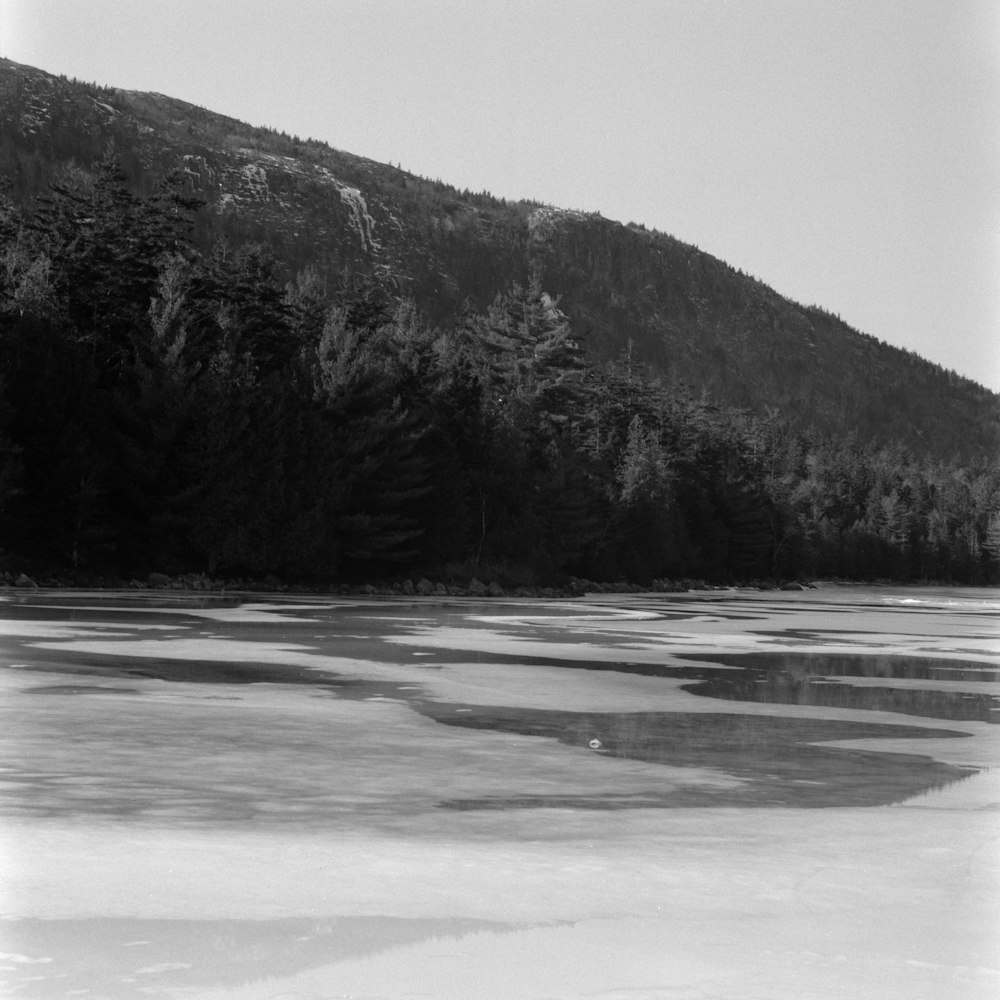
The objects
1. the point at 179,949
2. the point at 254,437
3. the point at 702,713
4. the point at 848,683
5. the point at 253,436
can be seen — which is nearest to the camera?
the point at 179,949

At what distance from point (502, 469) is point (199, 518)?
1061 inches

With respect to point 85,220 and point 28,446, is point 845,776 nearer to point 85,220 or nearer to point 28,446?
point 28,446

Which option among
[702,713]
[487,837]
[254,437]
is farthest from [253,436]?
[487,837]

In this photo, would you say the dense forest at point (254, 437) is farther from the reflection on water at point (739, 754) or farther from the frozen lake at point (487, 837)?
the reflection on water at point (739, 754)

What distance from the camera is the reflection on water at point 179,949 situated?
5531 mm

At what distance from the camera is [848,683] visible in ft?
66.9

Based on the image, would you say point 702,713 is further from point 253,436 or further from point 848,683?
point 253,436

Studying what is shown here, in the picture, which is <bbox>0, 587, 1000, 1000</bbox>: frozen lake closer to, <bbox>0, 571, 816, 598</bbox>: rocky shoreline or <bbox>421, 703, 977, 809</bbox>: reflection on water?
<bbox>421, 703, 977, 809</bbox>: reflection on water

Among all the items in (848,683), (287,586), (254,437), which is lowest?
(848,683)

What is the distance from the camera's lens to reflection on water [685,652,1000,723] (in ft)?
56.2

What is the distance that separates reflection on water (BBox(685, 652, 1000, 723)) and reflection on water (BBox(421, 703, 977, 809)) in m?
2.23

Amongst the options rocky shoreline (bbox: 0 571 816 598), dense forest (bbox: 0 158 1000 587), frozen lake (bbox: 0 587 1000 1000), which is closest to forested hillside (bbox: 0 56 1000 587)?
dense forest (bbox: 0 158 1000 587)

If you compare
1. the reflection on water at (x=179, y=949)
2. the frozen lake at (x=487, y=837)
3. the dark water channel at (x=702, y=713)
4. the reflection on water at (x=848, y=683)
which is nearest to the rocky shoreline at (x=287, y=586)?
the dark water channel at (x=702, y=713)

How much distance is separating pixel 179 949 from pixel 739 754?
732cm
